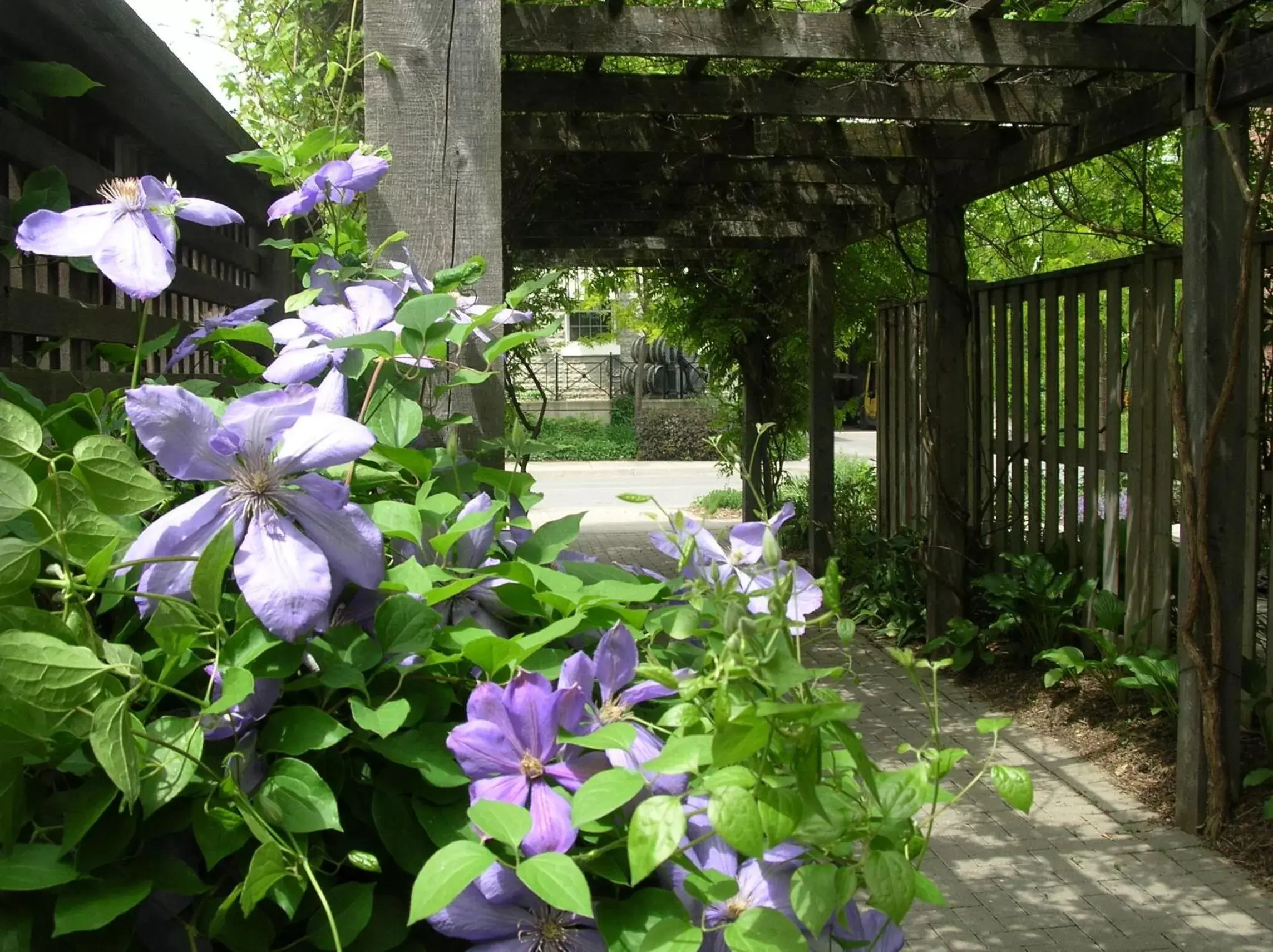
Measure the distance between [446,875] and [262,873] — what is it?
4.0 inches

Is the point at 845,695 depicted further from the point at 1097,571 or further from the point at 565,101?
the point at 565,101

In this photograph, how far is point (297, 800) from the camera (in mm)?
703

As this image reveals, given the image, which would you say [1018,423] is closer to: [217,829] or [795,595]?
[795,595]

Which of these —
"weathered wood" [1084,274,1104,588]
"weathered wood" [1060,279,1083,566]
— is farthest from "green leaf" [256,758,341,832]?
"weathered wood" [1060,279,1083,566]

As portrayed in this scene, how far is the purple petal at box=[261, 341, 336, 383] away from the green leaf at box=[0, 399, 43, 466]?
0.26 meters

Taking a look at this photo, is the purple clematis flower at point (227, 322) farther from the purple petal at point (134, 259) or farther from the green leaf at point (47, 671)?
the green leaf at point (47, 671)

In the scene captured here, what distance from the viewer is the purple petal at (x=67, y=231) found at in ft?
2.94

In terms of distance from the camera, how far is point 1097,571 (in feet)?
17.3

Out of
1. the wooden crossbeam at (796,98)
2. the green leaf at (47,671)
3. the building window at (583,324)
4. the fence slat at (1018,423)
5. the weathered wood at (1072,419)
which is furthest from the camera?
the building window at (583,324)

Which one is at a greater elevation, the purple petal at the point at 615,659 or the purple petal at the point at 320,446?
the purple petal at the point at 320,446

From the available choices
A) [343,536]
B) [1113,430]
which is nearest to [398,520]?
[343,536]

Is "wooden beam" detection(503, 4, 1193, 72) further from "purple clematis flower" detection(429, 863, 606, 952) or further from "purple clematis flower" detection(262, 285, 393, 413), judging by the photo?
"purple clematis flower" detection(429, 863, 606, 952)

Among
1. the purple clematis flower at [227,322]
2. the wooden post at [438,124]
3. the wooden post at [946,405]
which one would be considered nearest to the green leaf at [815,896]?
the purple clematis flower at [227,322]

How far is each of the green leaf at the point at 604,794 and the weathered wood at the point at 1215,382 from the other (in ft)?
11.2
